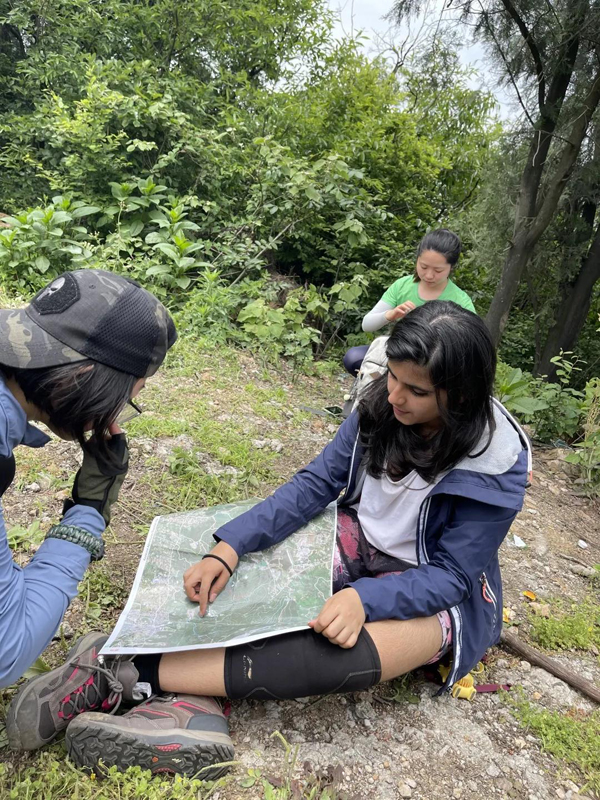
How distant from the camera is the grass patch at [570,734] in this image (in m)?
1.52

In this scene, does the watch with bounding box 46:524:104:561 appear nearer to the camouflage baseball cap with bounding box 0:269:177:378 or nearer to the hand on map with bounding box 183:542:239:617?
the hand on map with bounding box 183:542:239:617

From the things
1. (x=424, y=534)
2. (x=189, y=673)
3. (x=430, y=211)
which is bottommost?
(x=189, y=673)

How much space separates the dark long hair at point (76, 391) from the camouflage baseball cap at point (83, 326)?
0.8 inches

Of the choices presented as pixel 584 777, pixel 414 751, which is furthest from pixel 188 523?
pixel 584 777

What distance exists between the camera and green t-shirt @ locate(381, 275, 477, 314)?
3266 mm

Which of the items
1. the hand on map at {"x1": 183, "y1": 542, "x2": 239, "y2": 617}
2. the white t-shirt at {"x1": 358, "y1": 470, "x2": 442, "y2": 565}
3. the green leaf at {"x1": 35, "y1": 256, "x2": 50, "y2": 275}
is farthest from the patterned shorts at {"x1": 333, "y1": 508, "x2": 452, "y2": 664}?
the green leaf at {"x1": 35, "y1": 256, "x2": 50, "y2": 275}

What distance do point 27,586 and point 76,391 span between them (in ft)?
1.54

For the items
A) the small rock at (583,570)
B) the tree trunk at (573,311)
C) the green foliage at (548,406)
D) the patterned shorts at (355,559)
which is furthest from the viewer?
the tree trunk at (573,311)

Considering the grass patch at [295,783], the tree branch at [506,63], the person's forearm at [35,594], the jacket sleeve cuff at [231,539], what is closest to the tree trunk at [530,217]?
the tree branch at [506,63]

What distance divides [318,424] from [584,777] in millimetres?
2417

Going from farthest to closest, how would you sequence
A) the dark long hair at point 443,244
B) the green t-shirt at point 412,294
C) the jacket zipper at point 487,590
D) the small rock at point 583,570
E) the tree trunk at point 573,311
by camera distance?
1. the tree trunk at point 573,311
2. the green t-shirt at point 412,294
3. the dark long hair at point 443,244
4. the small rock at point 583,570
5. the jacket zipper at point 487,590

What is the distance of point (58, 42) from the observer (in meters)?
6.90

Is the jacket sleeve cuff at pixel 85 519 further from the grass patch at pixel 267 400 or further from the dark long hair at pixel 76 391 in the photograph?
the grass patch at pixel 267 400

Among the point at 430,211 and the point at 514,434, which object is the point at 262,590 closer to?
the point at 514,434
